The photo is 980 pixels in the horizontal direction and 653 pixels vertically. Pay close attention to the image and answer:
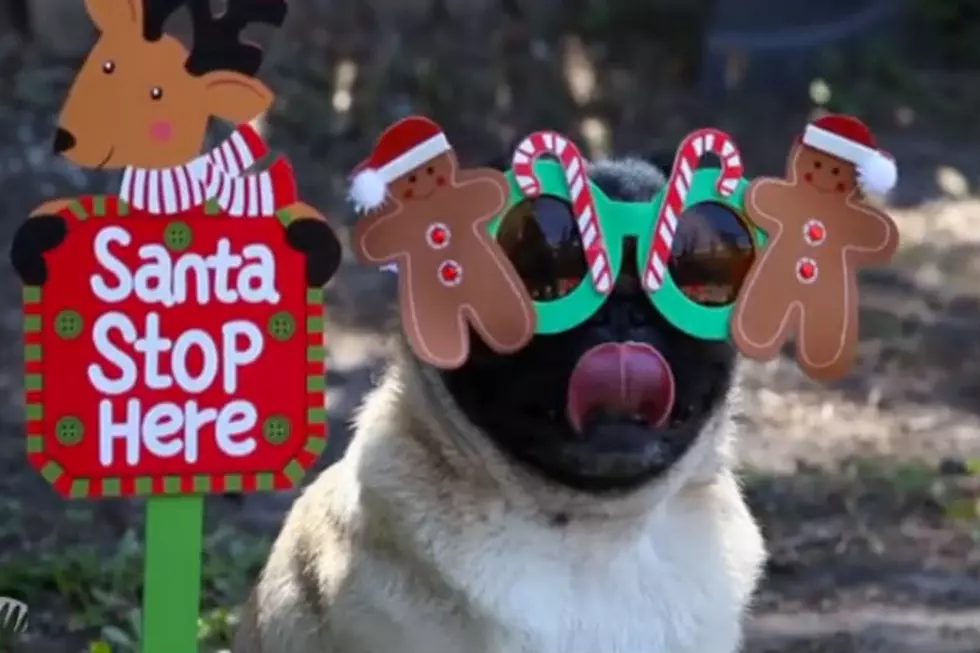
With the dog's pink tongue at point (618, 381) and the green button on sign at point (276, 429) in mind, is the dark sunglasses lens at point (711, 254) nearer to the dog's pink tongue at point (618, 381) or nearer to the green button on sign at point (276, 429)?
the dog's pink tongue at point (618, 381)

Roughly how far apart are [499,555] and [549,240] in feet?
1.35

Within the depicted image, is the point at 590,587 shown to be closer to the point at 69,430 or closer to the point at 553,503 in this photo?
the point at 553,503

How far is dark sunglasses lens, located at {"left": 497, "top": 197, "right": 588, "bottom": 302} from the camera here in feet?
6.58

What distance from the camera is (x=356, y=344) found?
4.92 metres

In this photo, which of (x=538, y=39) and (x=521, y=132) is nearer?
(x=521, y=132)

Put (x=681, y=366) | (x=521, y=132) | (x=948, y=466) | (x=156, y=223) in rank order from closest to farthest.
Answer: (x=156, y=223)
(x=681, y=366)
(x=948, y=466)
(x=521, y=132)

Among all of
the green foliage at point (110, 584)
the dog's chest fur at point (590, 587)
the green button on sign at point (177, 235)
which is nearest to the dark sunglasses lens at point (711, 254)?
the dog's chest fur at point (590, 587)

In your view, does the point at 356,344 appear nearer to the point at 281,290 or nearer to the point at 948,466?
the point at 948,466

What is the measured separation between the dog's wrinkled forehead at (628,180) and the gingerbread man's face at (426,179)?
0.20 meters

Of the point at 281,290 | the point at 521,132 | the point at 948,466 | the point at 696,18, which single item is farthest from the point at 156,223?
the point at 696,18

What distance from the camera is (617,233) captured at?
6.58ft

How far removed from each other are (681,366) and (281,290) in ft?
1.56

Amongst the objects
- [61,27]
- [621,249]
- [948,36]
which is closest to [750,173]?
[948,36]

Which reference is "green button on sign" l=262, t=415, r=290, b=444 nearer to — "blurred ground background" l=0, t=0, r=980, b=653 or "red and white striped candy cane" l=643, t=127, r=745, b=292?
"red and white striped candy cane" l=643, t=127, r=745, b=292
